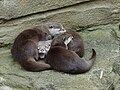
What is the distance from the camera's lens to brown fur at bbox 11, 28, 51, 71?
4133 mm

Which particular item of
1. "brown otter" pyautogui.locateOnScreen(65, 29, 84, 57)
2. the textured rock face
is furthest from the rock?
"brown otter" pyautogui.locateOnScreen(65, 29, 84, 57)

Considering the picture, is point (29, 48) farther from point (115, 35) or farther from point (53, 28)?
point (115, 35)

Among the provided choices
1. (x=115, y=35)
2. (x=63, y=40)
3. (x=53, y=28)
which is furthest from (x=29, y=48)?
(x=115, y=35)

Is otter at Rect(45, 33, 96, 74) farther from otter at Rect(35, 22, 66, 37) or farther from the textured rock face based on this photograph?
otter at Rect(35, 22, 66, 37)

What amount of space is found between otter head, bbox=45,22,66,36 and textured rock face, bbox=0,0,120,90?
113mm

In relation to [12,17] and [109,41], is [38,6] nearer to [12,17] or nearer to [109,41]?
[12,17]

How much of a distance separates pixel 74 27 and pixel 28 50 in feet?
2.96

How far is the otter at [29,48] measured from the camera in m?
4.14

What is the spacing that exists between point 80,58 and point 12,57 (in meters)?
0.81

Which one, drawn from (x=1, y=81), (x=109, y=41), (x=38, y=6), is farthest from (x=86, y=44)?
(x=1, y=81)

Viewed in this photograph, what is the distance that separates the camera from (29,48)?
13.9 ft

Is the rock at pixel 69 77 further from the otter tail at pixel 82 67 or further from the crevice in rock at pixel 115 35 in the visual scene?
the crevice in rock at pixel 115 35

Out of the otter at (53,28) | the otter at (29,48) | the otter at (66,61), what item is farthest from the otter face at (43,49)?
the otter at (53,28)

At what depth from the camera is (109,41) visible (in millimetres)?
4734
